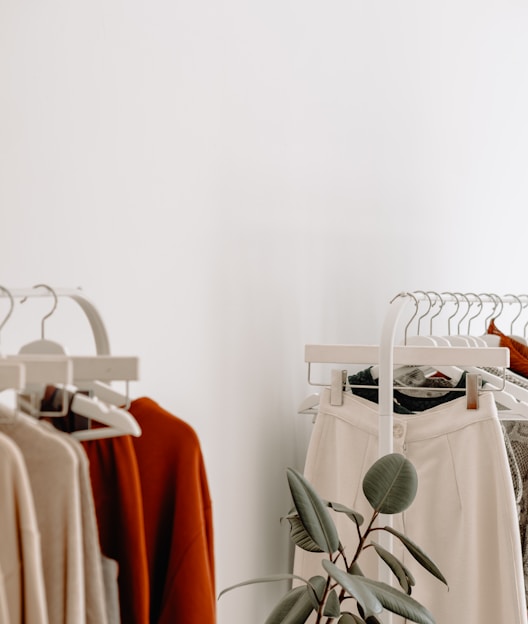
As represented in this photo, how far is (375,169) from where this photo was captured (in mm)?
2496

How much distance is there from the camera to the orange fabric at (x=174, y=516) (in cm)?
128

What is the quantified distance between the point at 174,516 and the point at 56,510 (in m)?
0.34

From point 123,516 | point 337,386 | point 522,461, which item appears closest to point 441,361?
point 337,386

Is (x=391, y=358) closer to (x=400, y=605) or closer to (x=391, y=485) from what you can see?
(x=391, y=485)

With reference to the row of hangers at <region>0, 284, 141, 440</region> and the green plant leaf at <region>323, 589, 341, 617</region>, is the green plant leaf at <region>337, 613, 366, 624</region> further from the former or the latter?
the row of hangers at <region>0, 284, 141, 440</region>

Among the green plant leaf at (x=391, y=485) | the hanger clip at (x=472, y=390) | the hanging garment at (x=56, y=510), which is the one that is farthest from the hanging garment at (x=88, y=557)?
the hanger clip at (x=472, y=390)

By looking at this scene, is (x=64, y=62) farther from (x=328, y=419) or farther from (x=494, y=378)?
(x=494, y=378)

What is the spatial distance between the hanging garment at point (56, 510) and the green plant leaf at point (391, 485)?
518 millimetres

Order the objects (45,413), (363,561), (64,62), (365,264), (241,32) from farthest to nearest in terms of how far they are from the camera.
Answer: (365,264), (241,32), (363,561), (64,62), (45,413)

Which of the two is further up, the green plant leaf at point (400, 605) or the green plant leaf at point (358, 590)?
the green plant leaf at point (358, 590)

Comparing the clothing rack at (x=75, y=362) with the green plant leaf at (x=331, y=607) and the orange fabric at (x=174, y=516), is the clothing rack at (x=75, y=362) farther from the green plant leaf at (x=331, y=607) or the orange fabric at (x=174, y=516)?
the green plant leaf at (x=331, y=607)

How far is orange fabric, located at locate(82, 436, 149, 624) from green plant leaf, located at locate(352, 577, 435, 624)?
1.08 feet

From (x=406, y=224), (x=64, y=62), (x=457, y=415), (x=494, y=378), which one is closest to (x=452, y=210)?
(x=406, y=224)

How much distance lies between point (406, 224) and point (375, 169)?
0.81 ft
